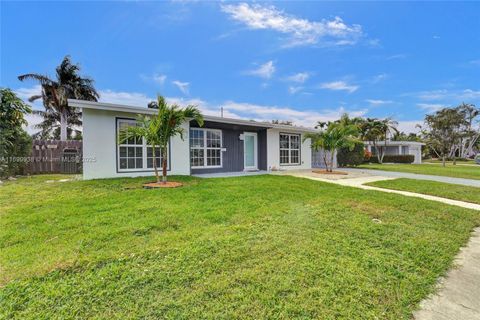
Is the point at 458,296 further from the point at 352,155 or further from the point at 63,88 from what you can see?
the point at 63,88

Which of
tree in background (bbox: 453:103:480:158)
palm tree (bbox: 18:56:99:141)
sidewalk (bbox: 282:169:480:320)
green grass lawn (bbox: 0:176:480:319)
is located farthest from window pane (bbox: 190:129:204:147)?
tree in background (bbox: 453:103:480:158)

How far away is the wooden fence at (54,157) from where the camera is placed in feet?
38.2

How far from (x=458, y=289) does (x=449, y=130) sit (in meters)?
33.5

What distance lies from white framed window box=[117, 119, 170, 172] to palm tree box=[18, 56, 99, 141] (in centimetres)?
1557

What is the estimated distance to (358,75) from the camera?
15570 millimetres

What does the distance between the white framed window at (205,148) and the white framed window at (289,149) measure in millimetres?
4282

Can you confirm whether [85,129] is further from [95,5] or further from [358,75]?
[358,75]

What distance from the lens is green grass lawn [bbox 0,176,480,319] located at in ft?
6.47

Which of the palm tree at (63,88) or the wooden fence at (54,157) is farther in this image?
the palm tree at (63,88)

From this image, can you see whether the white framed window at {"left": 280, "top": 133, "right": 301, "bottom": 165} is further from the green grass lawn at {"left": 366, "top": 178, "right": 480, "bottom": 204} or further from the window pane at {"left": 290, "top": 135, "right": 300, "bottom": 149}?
the green grass lawn at {"left": 366, "top": 178, "right": 480, "bottom": 204}

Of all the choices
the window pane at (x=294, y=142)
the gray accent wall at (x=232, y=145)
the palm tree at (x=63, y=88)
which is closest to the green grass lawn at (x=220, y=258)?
the gray accent wall at (x=232, y=145)

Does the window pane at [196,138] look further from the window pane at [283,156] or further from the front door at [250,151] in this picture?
the window pane at [283,156]

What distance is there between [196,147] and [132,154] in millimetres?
2927

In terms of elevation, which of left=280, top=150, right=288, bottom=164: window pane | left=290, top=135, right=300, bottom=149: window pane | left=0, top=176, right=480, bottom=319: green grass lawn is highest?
left=290, top=135, right=300, bottom=149: window pane
